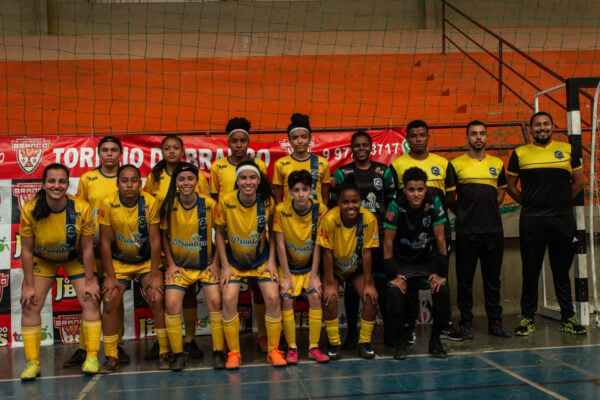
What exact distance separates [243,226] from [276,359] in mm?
1188

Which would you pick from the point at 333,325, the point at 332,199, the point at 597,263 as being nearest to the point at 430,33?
the point at 597,263

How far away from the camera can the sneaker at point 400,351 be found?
5.11 m

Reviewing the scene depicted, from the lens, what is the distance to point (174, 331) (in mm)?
4988

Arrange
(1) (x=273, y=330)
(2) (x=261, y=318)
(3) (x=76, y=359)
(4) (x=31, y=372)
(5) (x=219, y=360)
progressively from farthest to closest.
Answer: (2) (x=261, y=318), (3) (x=76, y=359), (1) (x=273, y=330), (5) (x=219, y=360), (4) (x=31, y=372)

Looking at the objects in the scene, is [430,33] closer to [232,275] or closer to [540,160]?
[540,160]

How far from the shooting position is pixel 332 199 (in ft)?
19.3

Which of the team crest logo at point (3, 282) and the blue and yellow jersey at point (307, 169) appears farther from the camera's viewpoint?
the team crest logo at point (3, 282)

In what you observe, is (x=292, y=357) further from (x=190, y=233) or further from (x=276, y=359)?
(x=190, y=233)

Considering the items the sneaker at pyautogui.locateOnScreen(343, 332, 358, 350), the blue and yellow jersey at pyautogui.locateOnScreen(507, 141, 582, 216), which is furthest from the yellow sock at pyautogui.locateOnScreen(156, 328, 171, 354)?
the blue and yellow jersey at pyautogui.locateOnScreen(507, 141, 582, 216)

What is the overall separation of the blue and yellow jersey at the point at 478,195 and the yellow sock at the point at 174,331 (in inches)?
112

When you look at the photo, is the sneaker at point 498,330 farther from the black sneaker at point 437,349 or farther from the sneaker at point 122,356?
the sneaker at point 122,356

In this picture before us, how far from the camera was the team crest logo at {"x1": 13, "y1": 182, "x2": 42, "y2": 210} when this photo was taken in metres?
6.18

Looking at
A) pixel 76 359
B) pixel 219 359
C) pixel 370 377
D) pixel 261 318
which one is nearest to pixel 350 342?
pixel 261 318

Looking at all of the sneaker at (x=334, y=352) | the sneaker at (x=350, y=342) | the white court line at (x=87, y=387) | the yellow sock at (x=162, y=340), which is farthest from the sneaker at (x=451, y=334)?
the white court line at (x=87, y=387)
